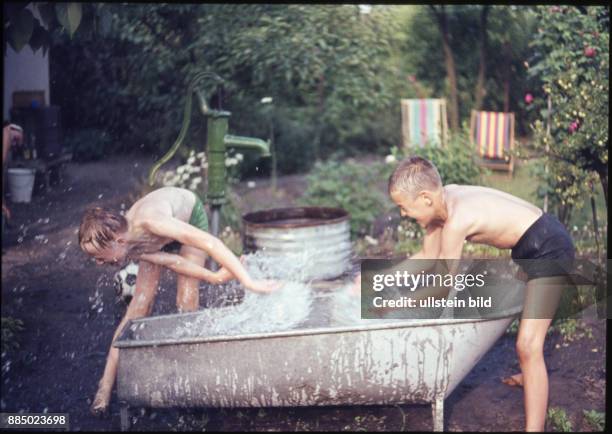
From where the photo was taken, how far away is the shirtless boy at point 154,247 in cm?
324

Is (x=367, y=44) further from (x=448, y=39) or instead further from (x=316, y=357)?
(x=316, y=357)

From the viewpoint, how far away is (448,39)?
34.2 feet

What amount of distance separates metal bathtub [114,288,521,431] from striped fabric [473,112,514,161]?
5956mm

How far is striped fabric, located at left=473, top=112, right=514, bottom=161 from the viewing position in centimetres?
870

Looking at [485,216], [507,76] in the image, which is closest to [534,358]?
[485,216]

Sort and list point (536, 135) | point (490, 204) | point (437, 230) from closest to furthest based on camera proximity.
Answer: point (490, 204)
point (437, 230)
point (536, 135)

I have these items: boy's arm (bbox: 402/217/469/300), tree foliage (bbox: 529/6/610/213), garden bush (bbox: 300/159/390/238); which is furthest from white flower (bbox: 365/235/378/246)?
boy's arm (bbox: 402/217/469/300)

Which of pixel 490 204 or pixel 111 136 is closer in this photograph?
pixel 490 204

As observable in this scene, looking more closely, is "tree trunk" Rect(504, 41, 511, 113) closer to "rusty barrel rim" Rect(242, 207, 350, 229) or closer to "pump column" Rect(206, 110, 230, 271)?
"rusty barrel rim" Rect(242, 207, 350, 229)

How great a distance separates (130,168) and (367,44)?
3072 millimetres

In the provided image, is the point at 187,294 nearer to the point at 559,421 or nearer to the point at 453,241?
the point at 453,241

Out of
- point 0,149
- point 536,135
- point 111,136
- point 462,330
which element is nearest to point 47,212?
point 111,136

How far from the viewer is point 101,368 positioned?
4000 millimetres

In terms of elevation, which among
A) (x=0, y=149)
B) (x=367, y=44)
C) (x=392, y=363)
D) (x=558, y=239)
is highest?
(x=367, y=44)
